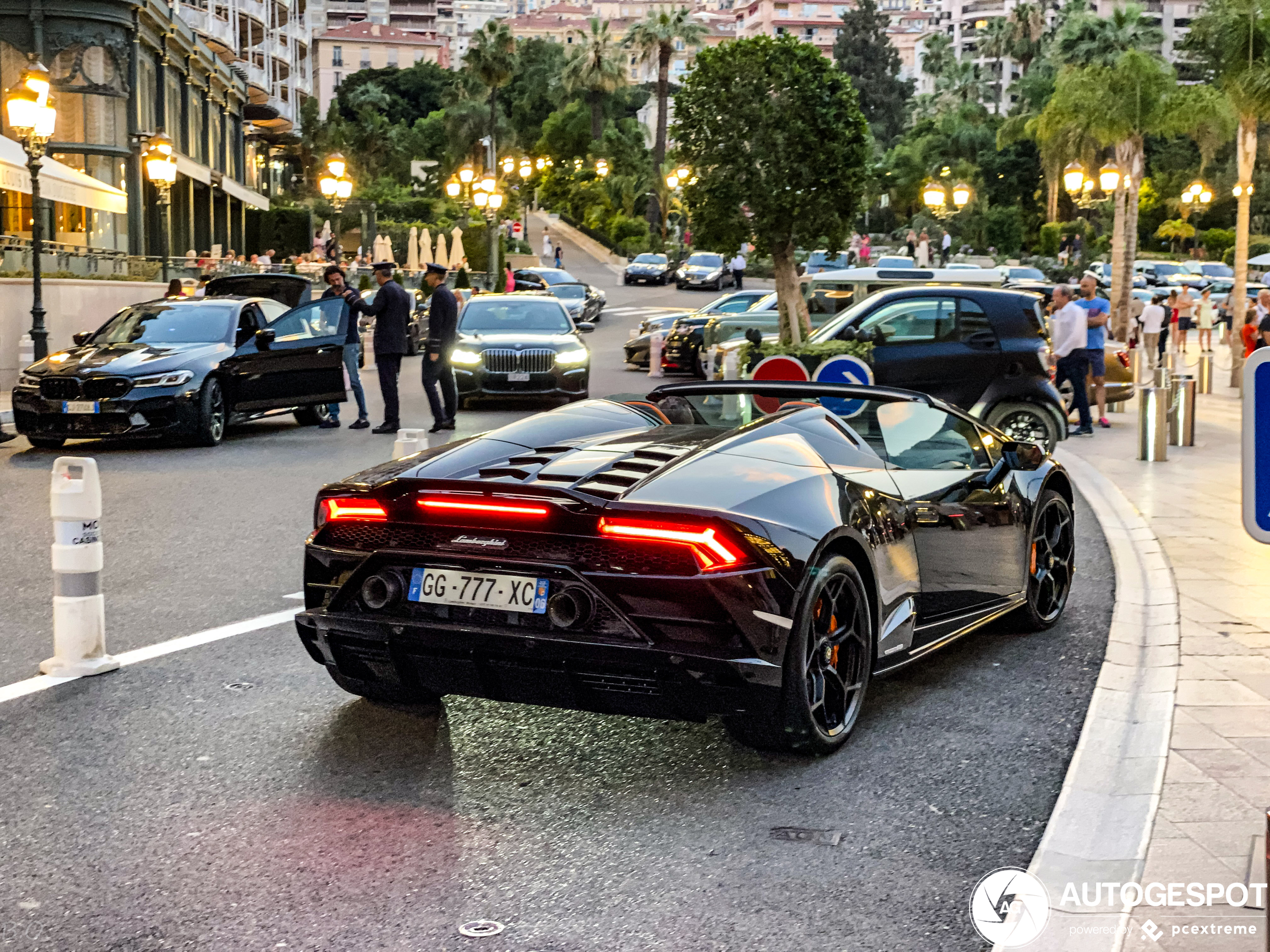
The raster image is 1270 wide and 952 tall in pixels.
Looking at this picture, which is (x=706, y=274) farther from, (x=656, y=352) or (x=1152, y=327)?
(x=656, y=352)

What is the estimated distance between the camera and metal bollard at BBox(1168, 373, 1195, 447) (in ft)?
57.3

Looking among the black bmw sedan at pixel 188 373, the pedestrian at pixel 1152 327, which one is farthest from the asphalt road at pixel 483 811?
the pedestrian at pixel 1152 327

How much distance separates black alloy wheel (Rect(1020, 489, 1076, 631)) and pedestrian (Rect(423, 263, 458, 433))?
1043cm

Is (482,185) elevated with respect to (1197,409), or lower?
elevated

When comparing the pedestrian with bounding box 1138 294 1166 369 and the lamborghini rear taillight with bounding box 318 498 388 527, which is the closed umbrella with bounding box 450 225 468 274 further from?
the lamborghini rear taillight with bounding box 318 498 388 527

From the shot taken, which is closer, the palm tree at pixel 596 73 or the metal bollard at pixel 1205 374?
the metal bollard at pixel 1205 374

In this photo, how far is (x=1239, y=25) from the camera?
31875 millimetres

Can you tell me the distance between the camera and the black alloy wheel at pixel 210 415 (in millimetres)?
15492

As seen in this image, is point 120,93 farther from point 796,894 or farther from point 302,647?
point 796,894

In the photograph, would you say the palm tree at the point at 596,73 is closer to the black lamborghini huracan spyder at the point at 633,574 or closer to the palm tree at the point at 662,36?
the palm tree at the point at 662,36

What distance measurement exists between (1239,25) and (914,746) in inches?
1199

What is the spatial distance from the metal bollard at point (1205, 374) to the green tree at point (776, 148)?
24.9 feet

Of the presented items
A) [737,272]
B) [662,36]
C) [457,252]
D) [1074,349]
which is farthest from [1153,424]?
[662,36]

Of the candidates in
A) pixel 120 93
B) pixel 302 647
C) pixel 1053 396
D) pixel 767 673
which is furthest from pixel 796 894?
pixel 120 93
